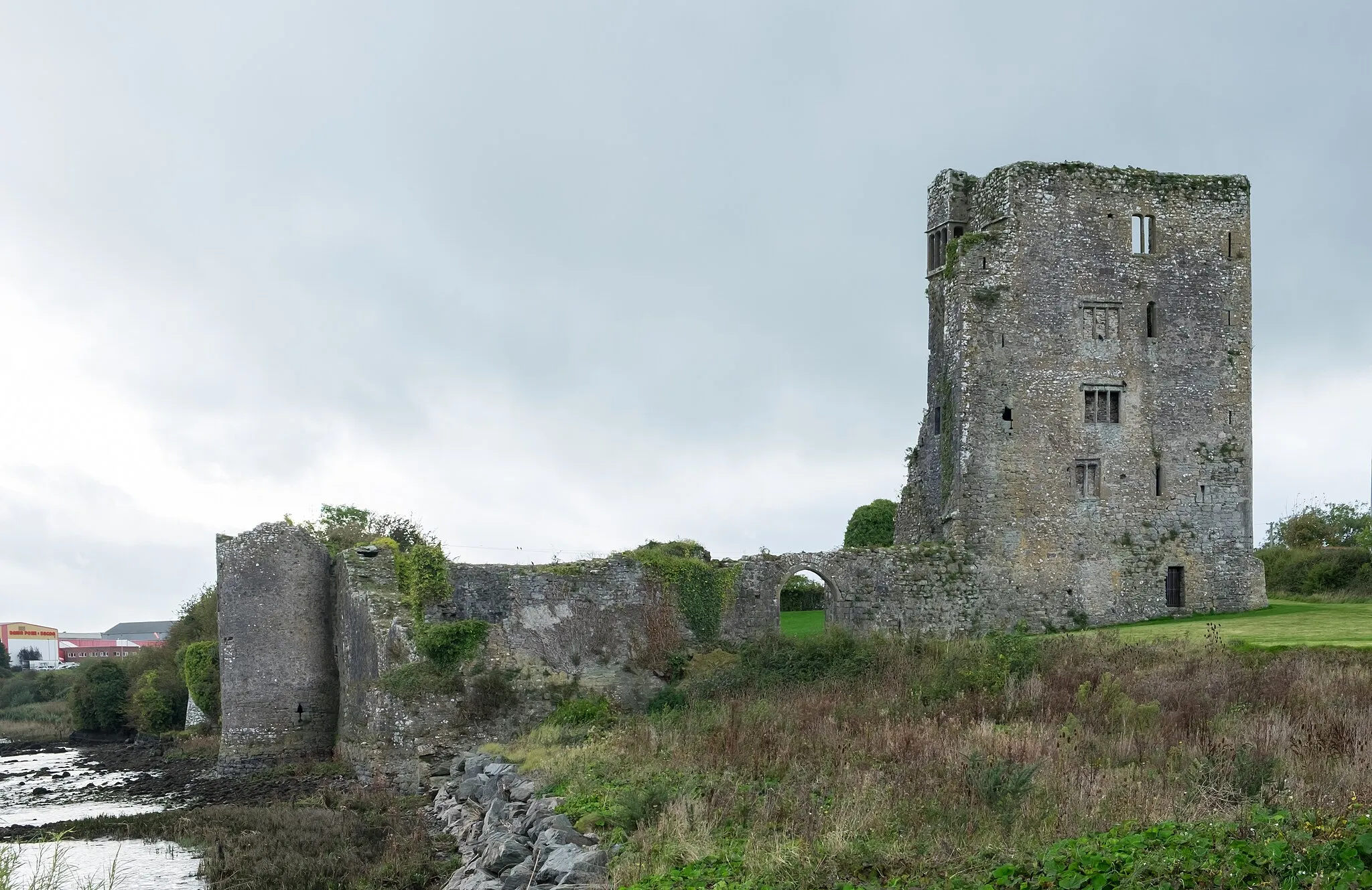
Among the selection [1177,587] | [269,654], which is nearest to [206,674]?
[269,654]

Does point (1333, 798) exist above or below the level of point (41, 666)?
above

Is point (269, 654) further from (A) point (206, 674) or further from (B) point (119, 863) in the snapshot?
(B) point (119, 863)

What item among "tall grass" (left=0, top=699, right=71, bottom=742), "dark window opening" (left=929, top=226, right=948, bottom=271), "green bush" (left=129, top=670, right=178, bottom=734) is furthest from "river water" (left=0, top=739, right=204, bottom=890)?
"dark window opening" (left=929, top=226, right=948, bottom=271)

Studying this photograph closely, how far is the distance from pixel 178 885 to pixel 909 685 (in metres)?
10.8

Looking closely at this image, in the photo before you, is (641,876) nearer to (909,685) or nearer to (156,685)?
(909,685)

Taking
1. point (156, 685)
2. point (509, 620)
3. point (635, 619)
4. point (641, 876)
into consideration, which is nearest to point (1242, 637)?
point (635, 619)

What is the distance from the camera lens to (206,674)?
3403 centimetres

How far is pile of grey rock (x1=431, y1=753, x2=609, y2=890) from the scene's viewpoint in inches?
495

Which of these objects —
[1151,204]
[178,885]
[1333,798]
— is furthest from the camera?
[1151,204]

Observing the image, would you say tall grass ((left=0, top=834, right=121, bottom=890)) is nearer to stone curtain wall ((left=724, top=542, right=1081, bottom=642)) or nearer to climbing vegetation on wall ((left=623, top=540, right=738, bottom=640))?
climbing vegetation on wall ((left=623, top=540, right=738, bottom=640))

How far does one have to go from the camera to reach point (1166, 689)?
1792 centimetres

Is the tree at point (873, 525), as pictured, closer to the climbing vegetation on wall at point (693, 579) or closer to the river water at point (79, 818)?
the climbing vegetation on wall at point (693, 579)

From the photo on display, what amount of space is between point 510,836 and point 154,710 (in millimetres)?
28942

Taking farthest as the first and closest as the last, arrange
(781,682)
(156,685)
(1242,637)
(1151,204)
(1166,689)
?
(156,685) < (1151,204) < (1242,637) < (781,682) < (1166,689)
